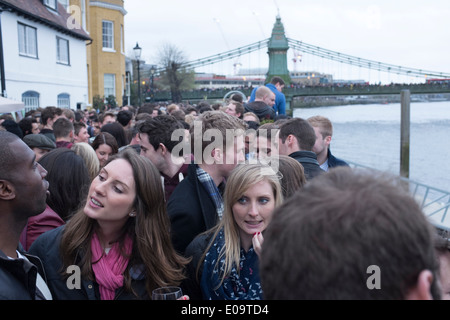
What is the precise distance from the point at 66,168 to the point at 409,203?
121 inches

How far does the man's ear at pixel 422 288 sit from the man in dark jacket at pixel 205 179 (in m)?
2.20

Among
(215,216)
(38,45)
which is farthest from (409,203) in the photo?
(38,45)

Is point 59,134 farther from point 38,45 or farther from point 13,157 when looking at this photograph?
point 38,45

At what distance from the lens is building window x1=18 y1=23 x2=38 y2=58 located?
16.6m

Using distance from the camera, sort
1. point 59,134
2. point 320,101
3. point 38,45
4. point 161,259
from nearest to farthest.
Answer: point 161,259 < point 59,134 < point 38,45 < point 320,101

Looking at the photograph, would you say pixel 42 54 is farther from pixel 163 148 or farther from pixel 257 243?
pixel 257 243

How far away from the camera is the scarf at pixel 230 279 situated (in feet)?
8.41

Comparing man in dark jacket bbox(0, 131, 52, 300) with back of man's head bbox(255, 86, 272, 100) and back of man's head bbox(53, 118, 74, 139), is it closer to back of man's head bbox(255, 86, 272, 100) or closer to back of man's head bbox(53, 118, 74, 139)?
back of man's head bbox(53, 118, 74, 139)

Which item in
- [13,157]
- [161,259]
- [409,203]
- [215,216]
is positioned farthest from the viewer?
[215,216]

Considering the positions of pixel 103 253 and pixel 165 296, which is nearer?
pixel 165 296

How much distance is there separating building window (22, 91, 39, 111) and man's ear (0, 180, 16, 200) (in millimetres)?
16149

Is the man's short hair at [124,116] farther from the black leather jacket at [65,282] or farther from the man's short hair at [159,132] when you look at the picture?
the black leather jacket at [65,282]

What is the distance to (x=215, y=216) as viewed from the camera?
321 centimetres
